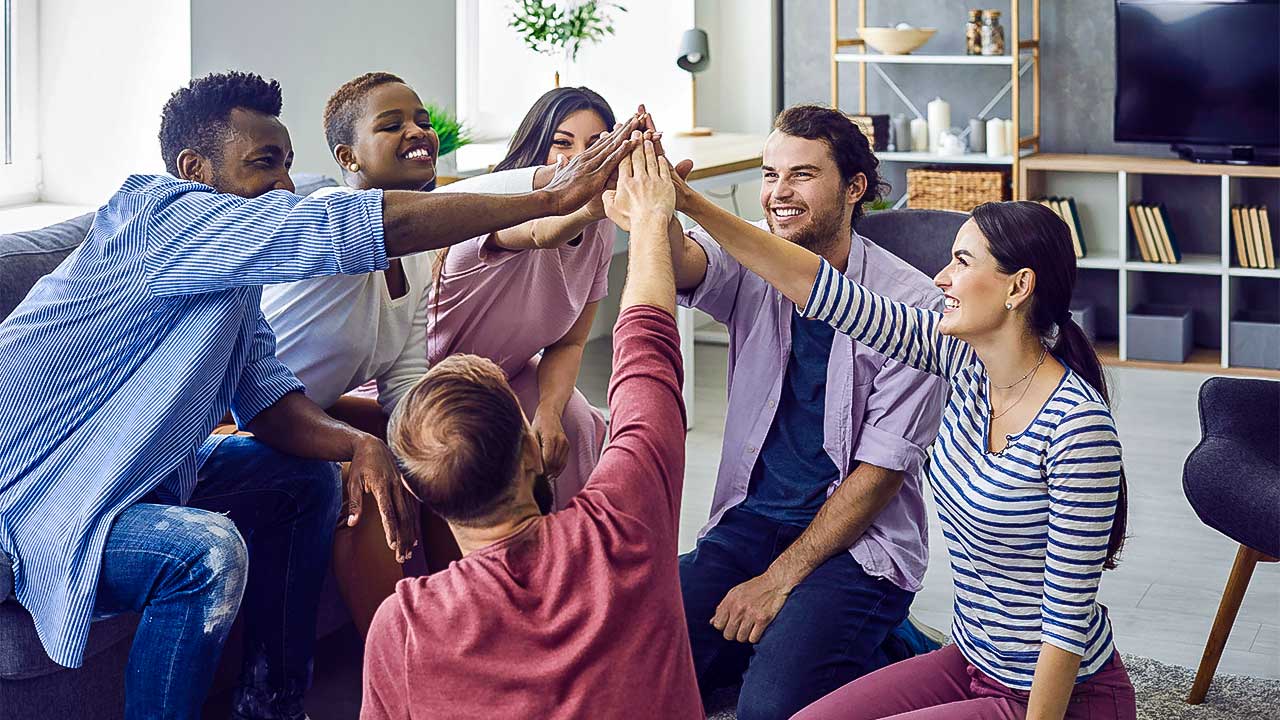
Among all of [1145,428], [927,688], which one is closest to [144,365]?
[927,688]

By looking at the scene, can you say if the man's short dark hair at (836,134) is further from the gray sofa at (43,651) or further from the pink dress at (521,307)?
the gray sofa at (43,651)

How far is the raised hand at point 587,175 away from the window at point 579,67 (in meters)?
3.53

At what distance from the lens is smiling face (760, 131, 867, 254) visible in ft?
8.00

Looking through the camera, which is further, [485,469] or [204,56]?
[204,56]

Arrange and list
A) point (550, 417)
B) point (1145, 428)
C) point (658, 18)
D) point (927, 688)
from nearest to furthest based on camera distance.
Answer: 1. point (927, 688)
2. point (550, 417)
3. point (1145, 428)
4. point (658, 18)

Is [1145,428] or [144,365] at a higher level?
[144,365]

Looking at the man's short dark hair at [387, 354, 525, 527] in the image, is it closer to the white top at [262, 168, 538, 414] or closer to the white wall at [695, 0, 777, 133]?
the white top at [262, 168, 538, 414]

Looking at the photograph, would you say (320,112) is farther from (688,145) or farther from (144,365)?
(144,365)

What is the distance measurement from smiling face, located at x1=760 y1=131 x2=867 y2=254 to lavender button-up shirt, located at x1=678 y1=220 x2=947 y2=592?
0.29ft

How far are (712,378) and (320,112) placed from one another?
2076mm

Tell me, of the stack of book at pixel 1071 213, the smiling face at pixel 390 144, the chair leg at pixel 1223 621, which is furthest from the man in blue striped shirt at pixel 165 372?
the stack of book at pixel 1071 213

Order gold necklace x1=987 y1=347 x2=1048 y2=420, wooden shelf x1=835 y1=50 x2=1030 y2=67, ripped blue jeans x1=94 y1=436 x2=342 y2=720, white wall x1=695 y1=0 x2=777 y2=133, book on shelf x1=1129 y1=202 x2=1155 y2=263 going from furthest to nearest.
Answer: white wall x1=695 y1=0 x2=777 y2=133 < wooden shelf x1=835 y1=50 x2=1030 y2=67 < book on shelf x1=1129 y1=202 x2=1155 y2=263 < ripped blue jeans x1=94 y1=436 x2=342 y2=720 < gold necklace x1=987 y1=347 x2=1048 y2=420

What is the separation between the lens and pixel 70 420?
2.09m

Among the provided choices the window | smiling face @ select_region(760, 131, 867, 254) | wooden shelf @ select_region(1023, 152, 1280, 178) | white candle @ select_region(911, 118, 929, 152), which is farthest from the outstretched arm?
white candle @ select_region(911, 118, 929, 152)
